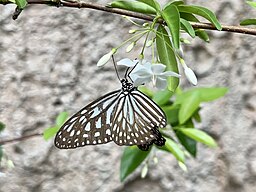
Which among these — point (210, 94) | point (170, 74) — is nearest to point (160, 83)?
point (170, 74)

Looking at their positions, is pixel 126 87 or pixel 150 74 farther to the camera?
pixel 126 87

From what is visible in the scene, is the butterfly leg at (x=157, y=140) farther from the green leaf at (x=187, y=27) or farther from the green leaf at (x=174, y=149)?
the green leaf at (x=174, y=149)

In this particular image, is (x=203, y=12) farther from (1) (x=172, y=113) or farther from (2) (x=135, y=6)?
(1) (x=172, y=113)

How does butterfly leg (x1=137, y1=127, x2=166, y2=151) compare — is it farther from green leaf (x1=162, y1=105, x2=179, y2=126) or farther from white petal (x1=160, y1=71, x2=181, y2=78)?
green leaf (x1=162, y1=105, x2=179, y2=126)

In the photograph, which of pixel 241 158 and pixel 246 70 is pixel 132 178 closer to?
pixel 241 158

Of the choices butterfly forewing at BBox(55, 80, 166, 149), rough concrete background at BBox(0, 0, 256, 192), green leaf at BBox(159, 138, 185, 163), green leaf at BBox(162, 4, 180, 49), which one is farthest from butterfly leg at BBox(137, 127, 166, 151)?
rough concrete background at BBox(0, 0, 256, 192)

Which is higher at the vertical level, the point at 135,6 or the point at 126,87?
the point at 135,6

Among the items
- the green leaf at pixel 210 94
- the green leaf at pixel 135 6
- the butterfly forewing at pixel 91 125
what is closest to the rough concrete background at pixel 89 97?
the green leaf at pixel 210 94
